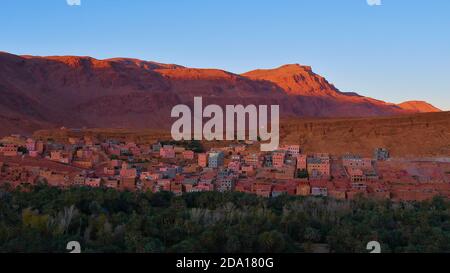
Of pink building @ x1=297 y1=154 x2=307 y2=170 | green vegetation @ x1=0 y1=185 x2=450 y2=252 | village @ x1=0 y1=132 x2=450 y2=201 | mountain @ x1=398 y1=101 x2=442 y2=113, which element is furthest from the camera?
mountain @ x1=398 y1=101 x2=442 y2=113

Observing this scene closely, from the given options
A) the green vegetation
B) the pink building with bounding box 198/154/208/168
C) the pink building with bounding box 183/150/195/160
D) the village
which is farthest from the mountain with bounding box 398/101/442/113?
the green vegetation

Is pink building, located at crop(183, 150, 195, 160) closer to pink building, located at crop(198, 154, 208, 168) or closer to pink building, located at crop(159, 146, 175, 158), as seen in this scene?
pink building, located at crop(159, 146, 175, 158)

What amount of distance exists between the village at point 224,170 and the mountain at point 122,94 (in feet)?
45.9

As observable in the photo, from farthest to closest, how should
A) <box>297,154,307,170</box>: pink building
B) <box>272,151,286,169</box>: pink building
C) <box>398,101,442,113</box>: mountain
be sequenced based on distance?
<box>398,101,442,113</box>: mountain
<box>272,151,286,169</box>: pink building
<box>297,154,307,170</box>: pink building

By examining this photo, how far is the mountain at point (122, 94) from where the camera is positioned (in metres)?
51.5

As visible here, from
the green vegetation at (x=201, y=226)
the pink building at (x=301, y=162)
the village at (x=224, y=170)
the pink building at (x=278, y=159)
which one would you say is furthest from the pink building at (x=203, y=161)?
the green vegetation at (x=201, y=226)

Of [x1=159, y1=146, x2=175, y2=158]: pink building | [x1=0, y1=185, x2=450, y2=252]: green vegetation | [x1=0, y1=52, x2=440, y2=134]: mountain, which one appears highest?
[x1=0, y1=52, x2=440, y2=134]: mountain

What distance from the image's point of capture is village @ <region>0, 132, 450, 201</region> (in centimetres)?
2022

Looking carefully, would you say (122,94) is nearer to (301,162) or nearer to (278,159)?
(278,159)

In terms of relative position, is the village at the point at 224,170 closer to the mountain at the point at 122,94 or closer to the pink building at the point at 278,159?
the pink building at the point at 278,159

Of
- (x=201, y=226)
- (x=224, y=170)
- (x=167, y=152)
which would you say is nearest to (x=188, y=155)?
(x=167, y=152)

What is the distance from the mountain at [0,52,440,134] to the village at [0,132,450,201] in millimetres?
13984

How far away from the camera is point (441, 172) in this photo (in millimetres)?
23109
